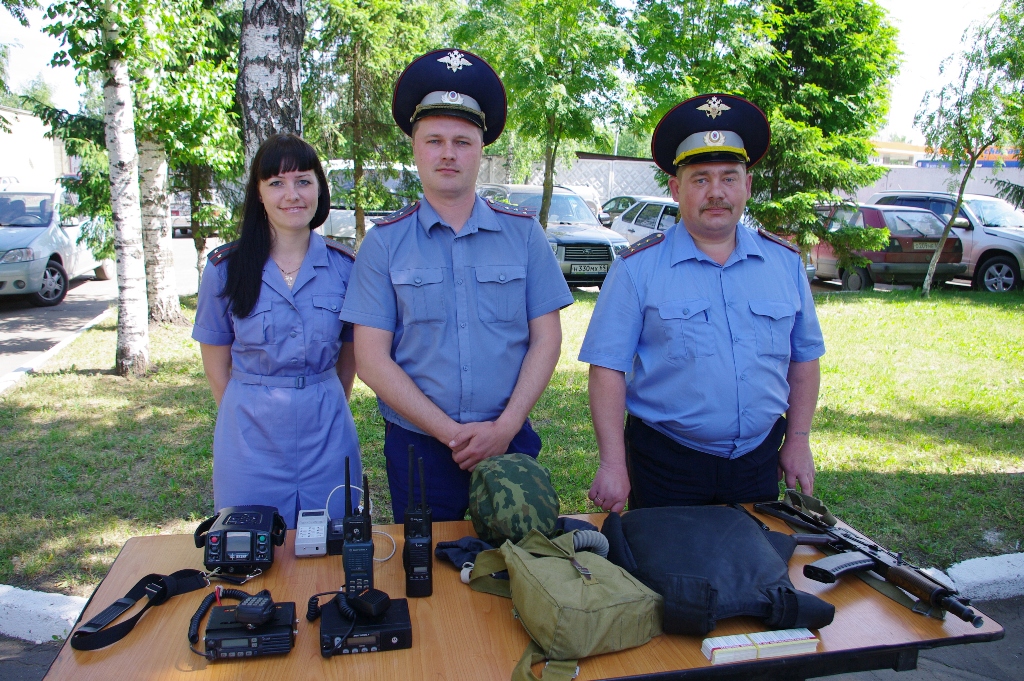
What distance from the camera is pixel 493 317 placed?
2434mm

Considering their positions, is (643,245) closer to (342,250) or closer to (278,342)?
(342,250)

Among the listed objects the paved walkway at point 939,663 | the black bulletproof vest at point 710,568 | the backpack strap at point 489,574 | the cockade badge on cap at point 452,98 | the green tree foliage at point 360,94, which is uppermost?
the green tree foliage at point 360,94

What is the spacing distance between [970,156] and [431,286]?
12528mm

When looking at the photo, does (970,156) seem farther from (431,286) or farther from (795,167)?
(431,286)

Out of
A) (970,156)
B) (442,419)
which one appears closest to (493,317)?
(442,419)

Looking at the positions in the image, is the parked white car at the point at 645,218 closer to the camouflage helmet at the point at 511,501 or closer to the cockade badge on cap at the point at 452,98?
the cockade badge on cap at the point at 452,98

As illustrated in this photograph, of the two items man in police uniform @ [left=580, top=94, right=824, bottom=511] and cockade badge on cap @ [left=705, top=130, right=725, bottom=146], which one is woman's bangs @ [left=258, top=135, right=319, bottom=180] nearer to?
man in police uniform @ [left=580, top=94, right=824, bottom=511]

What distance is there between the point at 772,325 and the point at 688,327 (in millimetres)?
301

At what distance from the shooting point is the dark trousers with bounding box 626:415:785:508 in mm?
2480

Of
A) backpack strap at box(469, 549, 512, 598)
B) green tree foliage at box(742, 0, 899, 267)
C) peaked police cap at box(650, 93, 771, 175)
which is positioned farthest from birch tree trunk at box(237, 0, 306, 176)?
green tree foliage at box(742, 0, 899, 267)

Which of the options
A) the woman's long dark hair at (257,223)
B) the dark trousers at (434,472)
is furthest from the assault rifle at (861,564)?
the woman's long dark hair at (257,223)

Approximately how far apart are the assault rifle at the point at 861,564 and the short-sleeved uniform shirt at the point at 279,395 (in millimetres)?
1464

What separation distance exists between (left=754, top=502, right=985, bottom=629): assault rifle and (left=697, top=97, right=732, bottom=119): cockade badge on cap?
137 centimetres

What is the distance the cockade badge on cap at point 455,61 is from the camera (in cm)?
244
